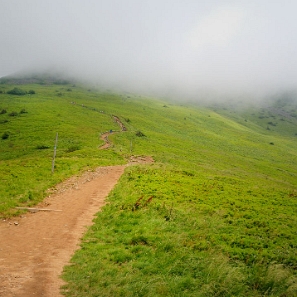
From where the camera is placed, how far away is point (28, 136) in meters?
59.4

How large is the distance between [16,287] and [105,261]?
161 inches

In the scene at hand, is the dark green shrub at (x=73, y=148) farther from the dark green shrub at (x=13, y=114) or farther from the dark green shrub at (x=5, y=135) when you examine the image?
the dark green shrub at (x=13, y=114)

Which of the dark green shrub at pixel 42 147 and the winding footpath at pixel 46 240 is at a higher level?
the winding footpath at pixel 46 240

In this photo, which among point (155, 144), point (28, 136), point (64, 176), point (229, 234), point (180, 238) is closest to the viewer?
point (180, 238)

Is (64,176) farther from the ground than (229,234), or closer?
closer

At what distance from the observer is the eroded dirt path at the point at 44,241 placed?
1059cm

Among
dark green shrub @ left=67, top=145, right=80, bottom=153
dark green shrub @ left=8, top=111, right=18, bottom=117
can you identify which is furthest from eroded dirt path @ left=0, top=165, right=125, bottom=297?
dark green shrub @ left=8, top=111, right=18, bottom=117

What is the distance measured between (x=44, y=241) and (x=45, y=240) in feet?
0.49

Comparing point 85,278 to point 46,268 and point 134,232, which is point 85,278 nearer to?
point 46,268

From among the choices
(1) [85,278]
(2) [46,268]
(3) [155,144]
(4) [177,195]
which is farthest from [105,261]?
(3) [155,144]

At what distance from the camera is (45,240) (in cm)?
1519

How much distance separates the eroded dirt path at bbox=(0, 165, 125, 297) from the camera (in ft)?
34.7

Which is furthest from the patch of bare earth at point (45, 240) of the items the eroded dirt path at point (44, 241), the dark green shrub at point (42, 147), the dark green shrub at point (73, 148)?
the dark green shrub at point (42, 147)

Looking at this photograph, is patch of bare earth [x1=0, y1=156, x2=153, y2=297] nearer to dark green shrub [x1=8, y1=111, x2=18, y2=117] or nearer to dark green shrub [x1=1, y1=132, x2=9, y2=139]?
dark green shrub [x1=1, y1=132, x2=9, y2=139]
